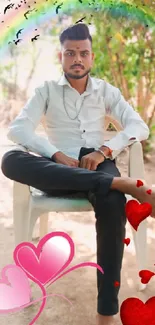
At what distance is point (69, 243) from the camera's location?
1.14 meters

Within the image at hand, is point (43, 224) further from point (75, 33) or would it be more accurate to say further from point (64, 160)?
point (75, 33)

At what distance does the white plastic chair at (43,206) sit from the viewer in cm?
134

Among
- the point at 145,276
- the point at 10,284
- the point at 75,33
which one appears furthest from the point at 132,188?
the point at 75,33

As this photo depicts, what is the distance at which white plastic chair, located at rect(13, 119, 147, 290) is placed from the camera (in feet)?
4.39

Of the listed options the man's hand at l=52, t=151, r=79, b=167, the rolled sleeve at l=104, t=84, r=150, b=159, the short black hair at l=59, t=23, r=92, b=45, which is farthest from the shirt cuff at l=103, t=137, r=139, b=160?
the short black hair at l=59, t=23, r=92, b=45

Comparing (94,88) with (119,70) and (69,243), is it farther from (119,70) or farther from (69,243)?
(119,70)

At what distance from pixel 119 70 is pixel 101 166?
1552 millimetres

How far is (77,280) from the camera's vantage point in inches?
59.9

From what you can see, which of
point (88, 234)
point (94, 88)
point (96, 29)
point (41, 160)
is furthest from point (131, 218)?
point (96, 29)

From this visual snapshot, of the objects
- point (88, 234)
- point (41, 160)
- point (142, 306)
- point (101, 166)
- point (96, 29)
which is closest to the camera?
point (142, 306)

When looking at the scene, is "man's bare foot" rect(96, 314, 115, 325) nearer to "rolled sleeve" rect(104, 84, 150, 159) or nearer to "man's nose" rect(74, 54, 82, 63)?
"rolled sleeve" rect(104, 84, 150, 159)

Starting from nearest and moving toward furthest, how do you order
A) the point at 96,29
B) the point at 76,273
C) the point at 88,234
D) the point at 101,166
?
1. the point at 101,166
2. the point at 76,273
3. the point at 88,234
4. the point at 96,29

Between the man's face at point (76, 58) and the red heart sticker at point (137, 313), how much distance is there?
0.75 metres

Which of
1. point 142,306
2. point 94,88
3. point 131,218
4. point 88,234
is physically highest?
point 94,88
